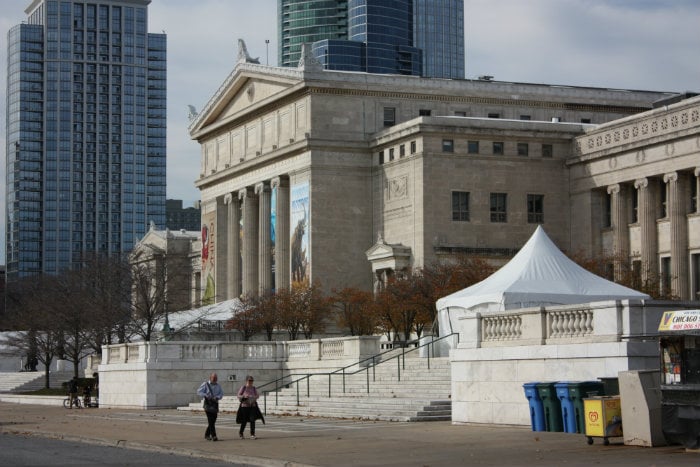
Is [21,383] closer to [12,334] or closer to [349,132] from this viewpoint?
[12,334]

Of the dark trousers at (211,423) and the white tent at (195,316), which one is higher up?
the white tent at (195,316)

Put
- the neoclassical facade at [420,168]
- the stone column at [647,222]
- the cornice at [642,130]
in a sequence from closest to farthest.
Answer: the cornice at [642,130] < the stone column at [647,222] < the neoclassical facade at [420,168]

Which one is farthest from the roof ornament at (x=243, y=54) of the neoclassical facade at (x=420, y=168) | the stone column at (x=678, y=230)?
the stone column at (x=678, y=230)

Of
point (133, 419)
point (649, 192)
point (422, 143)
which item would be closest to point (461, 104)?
point (422, 143)

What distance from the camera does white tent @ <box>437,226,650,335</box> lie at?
4544 centimetres

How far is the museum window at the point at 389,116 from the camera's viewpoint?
97125mm

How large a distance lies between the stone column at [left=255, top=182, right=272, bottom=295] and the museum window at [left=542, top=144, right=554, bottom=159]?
2203 cm

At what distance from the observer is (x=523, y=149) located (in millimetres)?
92562

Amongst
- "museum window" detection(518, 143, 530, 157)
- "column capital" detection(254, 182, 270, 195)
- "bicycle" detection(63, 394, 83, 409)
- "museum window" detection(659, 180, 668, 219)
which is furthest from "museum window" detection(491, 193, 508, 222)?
"bicycle" detection(63, 394, 83, 409)

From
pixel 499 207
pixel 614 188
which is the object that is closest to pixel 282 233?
pixel 499 207

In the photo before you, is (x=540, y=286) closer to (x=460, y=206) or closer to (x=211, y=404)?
(x=211, y=404)

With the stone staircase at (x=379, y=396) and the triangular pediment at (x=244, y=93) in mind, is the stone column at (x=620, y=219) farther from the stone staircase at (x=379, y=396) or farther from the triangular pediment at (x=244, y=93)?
the stone staircase at (x=379, y=396)

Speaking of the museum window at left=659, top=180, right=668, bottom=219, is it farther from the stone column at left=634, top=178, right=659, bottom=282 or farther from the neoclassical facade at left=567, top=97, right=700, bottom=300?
the stone column at left=634, top=178, right=659, bottom=282

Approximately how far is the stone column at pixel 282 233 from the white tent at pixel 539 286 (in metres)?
50.5
